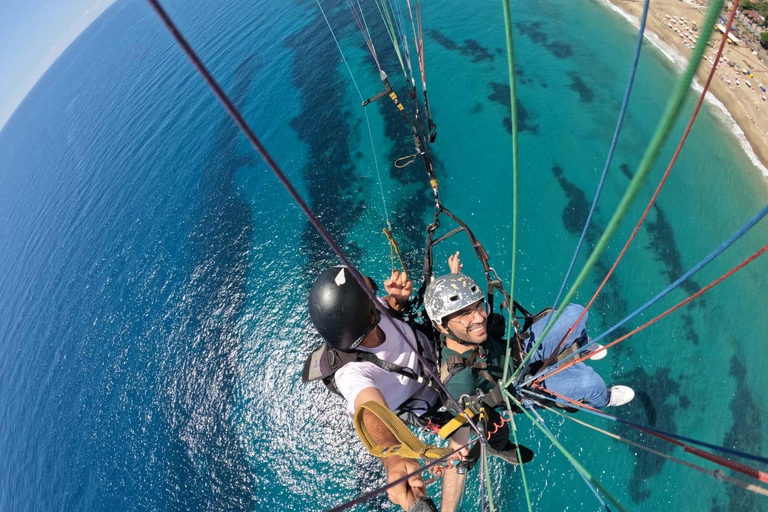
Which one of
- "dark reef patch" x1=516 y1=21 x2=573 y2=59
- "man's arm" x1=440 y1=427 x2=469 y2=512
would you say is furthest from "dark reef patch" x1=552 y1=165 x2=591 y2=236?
"man's arm" x1=440 y1=427 x2=469 y2=512

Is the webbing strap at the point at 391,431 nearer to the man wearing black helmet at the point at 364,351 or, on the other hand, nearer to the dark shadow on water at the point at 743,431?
the man wearing black helmet at the point at 364,351

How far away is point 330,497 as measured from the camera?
30.8 feet

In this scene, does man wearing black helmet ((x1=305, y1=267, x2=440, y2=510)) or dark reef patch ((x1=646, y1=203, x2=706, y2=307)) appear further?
dark reef patch ((x1=646, y1=203, x2=706, y2=307))

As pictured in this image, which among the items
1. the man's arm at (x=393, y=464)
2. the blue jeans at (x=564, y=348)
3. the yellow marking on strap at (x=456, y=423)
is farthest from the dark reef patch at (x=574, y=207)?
the man's arm at (x=393, y=464)

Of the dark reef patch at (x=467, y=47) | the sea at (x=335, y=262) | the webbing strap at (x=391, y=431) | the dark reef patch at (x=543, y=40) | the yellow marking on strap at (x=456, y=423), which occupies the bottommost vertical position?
the sea at (x=335, y=262)

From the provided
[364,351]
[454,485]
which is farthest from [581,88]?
[364,351]

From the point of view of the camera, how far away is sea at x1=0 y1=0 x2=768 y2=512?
9.38 m

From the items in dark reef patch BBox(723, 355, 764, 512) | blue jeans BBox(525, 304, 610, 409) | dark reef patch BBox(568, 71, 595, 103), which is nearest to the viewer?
blue jeans BBox(525, 304, 610, 409)

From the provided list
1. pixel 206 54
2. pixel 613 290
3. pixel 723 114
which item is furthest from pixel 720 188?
pixel 206 54

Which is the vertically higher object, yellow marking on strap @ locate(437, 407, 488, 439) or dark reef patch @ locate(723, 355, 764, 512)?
yellow marking on strap @ locate(437, 407, 488, 439)

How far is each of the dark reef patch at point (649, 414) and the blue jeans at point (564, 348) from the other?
4.59 m

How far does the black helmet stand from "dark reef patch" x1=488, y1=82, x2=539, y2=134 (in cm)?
1287

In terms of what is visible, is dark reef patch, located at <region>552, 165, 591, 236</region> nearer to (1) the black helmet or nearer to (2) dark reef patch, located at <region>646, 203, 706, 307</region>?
(2) dark reef patch, located at <region>646, 203, 706, 307</region>

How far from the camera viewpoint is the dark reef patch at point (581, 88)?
49.1 feet
